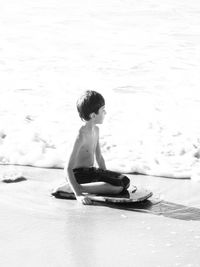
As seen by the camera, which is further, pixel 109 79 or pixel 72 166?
pixel 109 79

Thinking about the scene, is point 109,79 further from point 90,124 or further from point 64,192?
point 64,192

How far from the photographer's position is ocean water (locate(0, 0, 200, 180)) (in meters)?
6.26

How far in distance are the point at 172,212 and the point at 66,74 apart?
6.24 metres

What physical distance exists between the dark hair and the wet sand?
65cm

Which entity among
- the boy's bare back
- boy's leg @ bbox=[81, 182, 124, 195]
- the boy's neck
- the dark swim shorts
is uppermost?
the boy's neck

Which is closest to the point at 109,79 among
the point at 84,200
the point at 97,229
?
the point at 84,200

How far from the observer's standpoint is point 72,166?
15.2ft

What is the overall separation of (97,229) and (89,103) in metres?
1.06

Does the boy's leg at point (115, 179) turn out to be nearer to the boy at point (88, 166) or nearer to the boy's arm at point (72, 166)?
the boy at point (88, 166)

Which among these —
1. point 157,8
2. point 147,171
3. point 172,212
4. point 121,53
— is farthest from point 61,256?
point 157,8

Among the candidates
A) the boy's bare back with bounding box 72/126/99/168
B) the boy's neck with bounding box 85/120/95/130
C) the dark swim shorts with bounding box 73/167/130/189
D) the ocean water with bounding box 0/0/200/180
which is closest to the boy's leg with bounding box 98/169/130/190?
the dark swim shorts with bounding box 73/167/130/189

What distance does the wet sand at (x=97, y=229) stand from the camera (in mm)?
3434

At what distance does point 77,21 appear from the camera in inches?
564

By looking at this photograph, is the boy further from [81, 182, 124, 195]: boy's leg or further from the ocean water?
the ocean water
